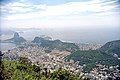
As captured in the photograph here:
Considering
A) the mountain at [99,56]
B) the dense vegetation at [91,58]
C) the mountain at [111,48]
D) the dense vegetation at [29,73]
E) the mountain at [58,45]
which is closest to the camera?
the dense vegetation at [29,73]

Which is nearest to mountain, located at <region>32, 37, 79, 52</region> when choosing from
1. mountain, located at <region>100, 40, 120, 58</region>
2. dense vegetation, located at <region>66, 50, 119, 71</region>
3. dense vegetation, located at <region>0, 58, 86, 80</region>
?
dense vegetation, located at <region>66, 50, 119, 71</region>

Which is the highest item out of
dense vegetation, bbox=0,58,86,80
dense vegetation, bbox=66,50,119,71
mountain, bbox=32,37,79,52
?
dense vegetation, bbox=0,58,86,80

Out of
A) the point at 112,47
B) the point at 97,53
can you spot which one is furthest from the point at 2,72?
the point at 112,47

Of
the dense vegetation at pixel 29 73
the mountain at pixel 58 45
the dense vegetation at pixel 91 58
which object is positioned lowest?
the dense vegetation at pixel 91 58

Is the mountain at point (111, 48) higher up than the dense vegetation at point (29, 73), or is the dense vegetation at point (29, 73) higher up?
the dense vegetation at point (29, 73)

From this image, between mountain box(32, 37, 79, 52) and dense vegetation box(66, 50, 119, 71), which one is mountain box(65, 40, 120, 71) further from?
mountain box(32, 37, 79, 52)

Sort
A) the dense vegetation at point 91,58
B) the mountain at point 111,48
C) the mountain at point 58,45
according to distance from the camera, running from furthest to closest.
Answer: the mountain at point 58,45
the mountain at point 111,48
the dense vegetation at point 91,58

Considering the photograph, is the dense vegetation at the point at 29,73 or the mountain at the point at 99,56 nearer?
the dense vegetation at the point at 29,73

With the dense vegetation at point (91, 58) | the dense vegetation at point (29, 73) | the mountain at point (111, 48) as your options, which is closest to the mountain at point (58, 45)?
the dense vegetation at point (91, 58)

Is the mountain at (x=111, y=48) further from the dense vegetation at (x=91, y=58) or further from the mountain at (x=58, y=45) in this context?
the mountain at (x=58, y=45)
